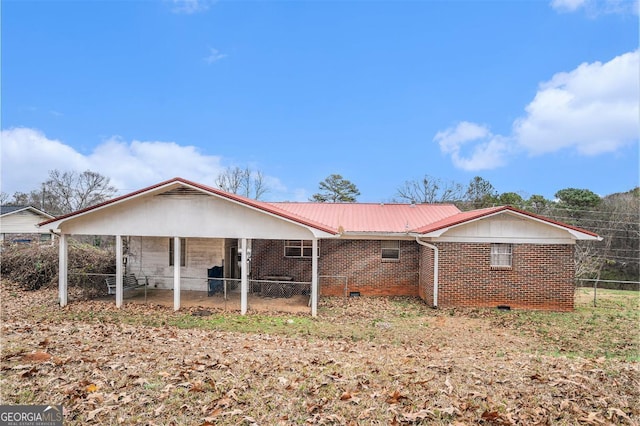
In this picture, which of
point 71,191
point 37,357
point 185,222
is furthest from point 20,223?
point 37,357

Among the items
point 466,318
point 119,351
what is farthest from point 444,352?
point 119,351

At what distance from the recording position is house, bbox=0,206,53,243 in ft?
85.7

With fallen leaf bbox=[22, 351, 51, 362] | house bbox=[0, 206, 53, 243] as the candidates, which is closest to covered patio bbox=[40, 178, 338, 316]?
fallen leaf bbox=[22, 351, 51, 362]

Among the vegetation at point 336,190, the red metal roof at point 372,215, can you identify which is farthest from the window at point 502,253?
the vegetation at point 336,190

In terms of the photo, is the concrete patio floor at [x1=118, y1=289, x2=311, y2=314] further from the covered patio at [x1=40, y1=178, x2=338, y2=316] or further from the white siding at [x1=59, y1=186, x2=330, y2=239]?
the white siding at [x1=59, y1=186, x2=330, y2=239]

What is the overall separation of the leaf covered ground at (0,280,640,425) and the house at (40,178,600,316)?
10.1 feet

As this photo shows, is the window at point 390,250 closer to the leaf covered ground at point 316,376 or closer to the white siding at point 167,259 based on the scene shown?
the leaf covered ground at point 316,376

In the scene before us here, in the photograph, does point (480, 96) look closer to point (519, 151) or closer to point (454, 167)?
point (519, 151)

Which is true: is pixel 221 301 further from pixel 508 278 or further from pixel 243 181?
pixel 243 181

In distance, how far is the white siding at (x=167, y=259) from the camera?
14.2 meters

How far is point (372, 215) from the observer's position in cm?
1673

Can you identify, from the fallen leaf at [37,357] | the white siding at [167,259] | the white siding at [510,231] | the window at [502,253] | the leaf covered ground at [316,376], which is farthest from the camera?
the white siding at [167,259]

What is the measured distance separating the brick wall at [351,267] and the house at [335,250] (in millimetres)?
42

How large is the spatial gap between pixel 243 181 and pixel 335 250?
2759 centimetres
